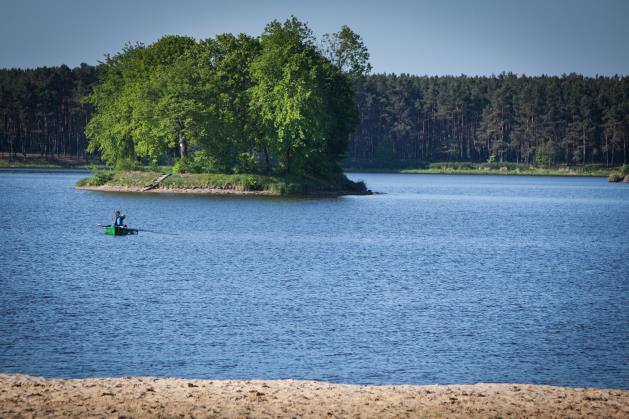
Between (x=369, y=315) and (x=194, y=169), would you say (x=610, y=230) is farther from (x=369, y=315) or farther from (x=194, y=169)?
(x=194, y=169)

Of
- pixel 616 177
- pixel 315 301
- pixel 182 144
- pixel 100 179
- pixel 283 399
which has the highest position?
pixel 182 144

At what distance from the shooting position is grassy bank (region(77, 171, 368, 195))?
358 ft

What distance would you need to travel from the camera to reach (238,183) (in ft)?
358

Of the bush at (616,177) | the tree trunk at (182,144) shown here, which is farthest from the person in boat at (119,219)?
the bush at (616,177)

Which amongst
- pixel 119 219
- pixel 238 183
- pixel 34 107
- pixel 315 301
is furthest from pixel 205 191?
pixel 34 107

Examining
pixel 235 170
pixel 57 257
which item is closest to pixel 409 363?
pixel 57 257

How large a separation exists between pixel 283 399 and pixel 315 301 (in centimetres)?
1649

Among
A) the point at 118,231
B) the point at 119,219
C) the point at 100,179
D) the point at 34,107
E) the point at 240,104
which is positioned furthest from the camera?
the point at 34,107

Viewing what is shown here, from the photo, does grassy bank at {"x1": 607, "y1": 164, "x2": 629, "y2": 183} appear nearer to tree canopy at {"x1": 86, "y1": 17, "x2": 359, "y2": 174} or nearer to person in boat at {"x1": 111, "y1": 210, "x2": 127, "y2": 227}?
tree canopy at {"x1": 86, "y1": 17, "x2": 359, "y2": 174}

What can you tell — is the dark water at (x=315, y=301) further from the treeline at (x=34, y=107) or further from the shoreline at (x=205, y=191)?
the treeline at (x=34, y=107)

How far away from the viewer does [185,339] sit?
1062 inches

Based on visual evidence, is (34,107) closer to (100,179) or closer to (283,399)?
(100,179)

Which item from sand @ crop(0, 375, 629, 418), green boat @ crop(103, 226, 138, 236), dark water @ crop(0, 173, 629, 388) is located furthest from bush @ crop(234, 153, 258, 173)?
sand @ crop(0, 375, 629, 418)

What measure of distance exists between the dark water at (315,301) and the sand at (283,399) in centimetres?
247
